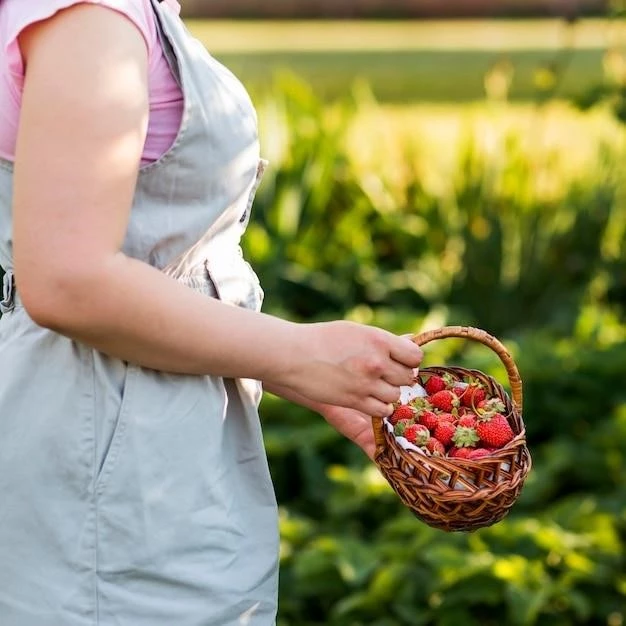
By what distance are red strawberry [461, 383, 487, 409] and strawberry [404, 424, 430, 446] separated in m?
0.11

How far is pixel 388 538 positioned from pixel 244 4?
2571 cm

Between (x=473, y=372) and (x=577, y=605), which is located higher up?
(x=473, y=372)

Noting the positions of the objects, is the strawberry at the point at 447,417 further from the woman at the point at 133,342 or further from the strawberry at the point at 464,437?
the woman at the point at 133,342

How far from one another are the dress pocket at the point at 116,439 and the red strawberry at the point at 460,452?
16.2 inches

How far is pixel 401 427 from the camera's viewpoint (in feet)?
5.21

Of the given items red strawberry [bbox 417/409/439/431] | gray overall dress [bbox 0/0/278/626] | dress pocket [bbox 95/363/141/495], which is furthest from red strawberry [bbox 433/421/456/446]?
dress pocket [bbox 95/363/141/495]

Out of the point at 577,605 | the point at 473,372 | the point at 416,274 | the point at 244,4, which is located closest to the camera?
the point at 473,372

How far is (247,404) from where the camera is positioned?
1563mm

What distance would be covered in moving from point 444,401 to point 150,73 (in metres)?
0.57

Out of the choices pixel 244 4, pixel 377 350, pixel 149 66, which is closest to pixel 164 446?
pixel 377 350

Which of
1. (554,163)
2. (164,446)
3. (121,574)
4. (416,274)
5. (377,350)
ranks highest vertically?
(377,350)

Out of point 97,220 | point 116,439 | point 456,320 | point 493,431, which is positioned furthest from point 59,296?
point 456,320

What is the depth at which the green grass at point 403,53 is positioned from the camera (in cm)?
1492

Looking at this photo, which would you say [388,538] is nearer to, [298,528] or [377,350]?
[298,528]
